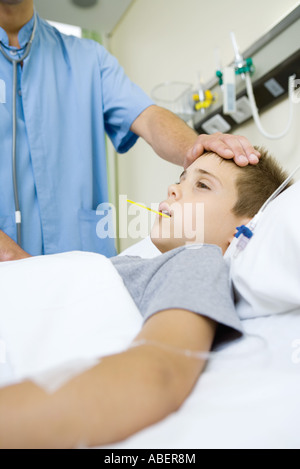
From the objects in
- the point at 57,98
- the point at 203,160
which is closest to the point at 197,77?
the point at 57,98

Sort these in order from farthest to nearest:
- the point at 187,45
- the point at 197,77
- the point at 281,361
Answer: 1. the point at 187,45
2. the point at 197,77
3. the point at 281,361

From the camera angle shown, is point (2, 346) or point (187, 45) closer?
point (2, 346)

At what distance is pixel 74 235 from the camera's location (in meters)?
1.41

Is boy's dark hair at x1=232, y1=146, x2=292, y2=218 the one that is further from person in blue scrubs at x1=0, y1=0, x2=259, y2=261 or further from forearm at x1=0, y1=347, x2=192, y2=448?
forearm at x1=0, y1=347, x2=192, y2=448

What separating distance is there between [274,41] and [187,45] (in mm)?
663

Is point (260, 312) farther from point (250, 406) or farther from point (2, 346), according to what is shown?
point (2, 346)

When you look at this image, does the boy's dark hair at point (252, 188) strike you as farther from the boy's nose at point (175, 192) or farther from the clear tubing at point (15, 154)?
the clear tubing at point (15, 154)

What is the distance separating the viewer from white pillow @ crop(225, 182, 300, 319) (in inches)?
24.5

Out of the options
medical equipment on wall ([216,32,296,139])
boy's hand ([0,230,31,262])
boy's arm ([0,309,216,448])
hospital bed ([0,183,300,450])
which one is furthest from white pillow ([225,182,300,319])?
medical equipment on wall ([216,32,296,139])

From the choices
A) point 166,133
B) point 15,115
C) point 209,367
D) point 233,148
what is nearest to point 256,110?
point 166,133

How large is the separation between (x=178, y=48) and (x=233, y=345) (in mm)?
1705

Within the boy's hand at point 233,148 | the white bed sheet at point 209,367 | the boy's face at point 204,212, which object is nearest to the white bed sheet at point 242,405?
the white bed sheet at point 209,367

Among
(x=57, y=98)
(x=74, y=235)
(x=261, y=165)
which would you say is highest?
(x=57, y=98)

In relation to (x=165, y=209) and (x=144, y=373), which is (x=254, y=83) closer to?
(x=165, y=209)
